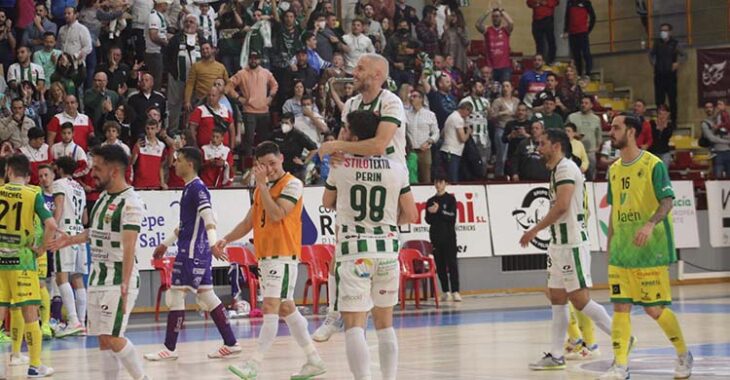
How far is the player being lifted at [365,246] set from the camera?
9984 mm

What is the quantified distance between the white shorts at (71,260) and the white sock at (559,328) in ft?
26.1

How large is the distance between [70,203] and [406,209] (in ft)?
32.6

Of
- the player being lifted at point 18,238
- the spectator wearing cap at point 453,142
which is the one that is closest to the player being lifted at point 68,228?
the player being lifted at point 18,238

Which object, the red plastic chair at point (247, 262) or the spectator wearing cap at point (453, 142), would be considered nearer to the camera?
the red plastic chair at point (247, 262)

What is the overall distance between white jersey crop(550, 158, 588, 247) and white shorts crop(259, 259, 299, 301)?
2.82 metres

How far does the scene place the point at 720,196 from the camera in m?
29.0

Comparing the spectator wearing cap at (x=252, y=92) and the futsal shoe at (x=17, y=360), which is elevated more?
the spectator wearing cap at (x=252, y=92)

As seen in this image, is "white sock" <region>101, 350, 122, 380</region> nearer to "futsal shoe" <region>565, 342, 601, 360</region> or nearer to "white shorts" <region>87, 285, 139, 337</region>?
"white shorts" <region>87, 285, 139, 337</region>

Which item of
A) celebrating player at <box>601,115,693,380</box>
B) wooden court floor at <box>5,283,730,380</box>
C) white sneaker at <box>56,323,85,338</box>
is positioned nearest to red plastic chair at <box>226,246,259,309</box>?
wooden court floor at <box>5,283,730,380</box>

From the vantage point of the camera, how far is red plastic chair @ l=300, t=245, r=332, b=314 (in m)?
22.4

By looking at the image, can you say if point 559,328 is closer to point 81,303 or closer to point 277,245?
point 277,245

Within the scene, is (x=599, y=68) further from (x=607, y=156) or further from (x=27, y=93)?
(x=27, y=93)

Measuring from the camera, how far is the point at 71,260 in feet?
63.0

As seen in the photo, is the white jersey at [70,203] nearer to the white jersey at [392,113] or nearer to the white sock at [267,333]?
the white sock at [267,333]
